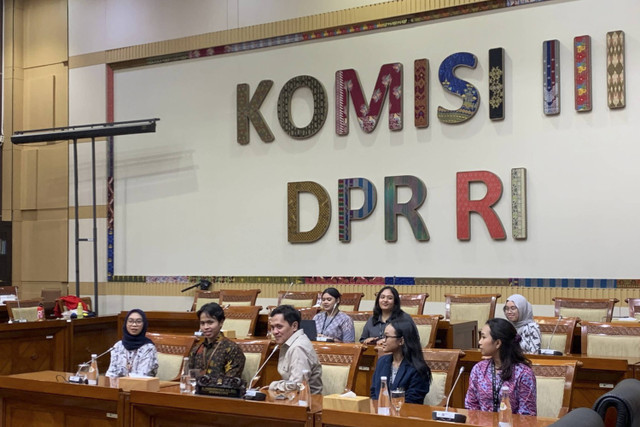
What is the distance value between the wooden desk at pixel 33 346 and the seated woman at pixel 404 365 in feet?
14.6

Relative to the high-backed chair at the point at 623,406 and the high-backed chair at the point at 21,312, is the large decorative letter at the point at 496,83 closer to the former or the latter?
the high-backed chair at the point at 21,312

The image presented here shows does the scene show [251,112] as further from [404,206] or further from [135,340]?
[135,340]

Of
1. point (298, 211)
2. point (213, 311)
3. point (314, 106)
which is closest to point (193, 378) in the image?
point (213, 311)

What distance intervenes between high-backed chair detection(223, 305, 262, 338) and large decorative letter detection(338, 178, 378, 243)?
2101 mm

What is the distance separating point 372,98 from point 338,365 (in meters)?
4.70

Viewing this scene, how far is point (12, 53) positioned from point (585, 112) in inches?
340

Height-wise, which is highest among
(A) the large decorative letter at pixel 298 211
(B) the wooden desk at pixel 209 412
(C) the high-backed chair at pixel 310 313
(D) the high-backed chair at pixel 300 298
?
(A) the large decorative letter at pixel 298 211

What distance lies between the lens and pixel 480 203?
26.1 feet

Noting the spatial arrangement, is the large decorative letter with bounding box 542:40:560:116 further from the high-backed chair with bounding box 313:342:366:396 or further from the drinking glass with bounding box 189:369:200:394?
the drinking glass with bounding box 189:369:200:394

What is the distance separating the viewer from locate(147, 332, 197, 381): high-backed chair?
16.9ft

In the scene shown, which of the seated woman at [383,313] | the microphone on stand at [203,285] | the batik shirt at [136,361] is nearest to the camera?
the batik shirt at [136,361]

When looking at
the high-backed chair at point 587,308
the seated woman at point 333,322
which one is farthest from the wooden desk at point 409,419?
the high-backed chair at point 587,308

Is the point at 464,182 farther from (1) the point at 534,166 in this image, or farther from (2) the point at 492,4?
(2) the point at 492,4

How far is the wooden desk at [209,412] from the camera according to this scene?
11.1 feet
